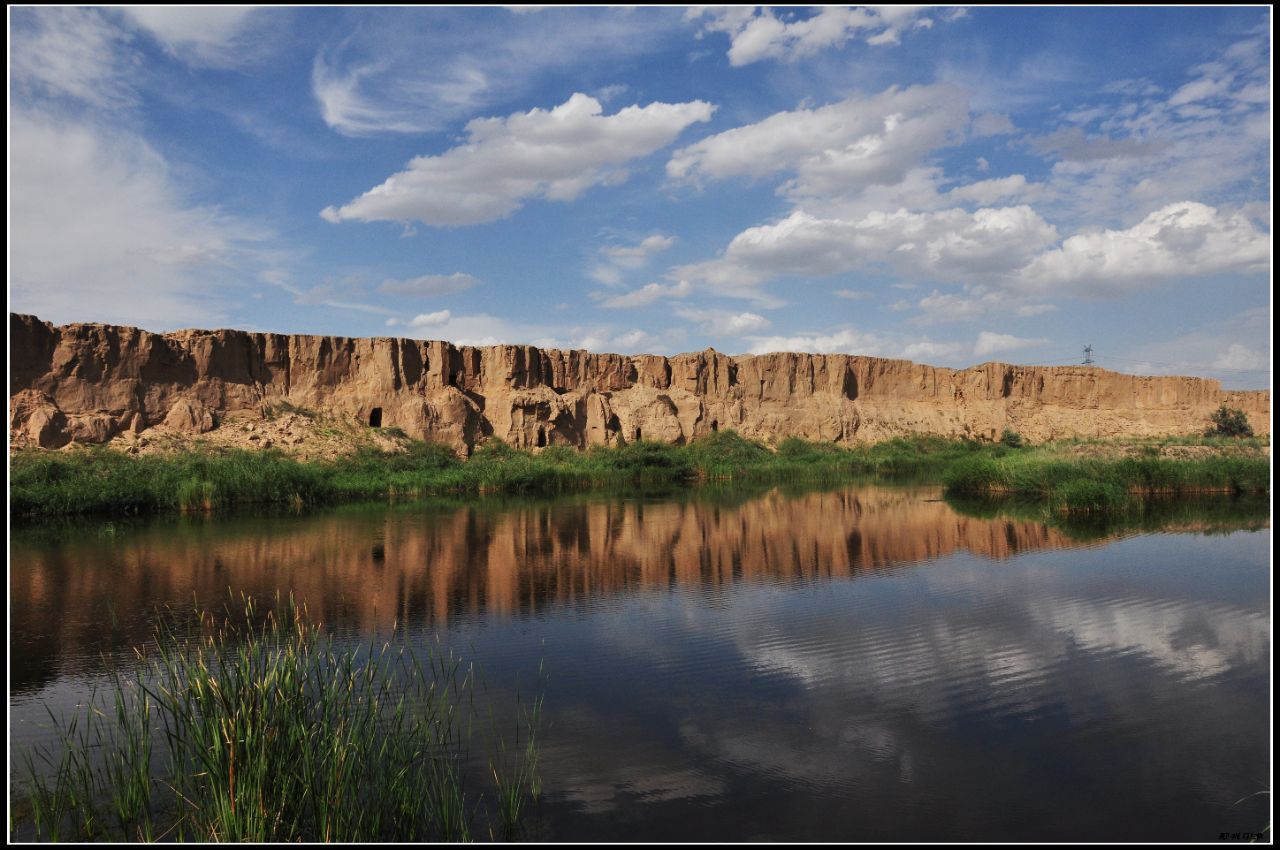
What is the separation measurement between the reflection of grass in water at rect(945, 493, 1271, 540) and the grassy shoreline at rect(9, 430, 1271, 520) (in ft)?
1.87

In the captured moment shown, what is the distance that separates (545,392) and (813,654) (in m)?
39.4

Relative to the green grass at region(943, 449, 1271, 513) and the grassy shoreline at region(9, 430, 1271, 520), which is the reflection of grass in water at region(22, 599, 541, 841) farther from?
the grassy shoreline at region(9, 430, 1271, 520)

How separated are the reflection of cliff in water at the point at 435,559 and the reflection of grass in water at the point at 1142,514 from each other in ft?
2.51

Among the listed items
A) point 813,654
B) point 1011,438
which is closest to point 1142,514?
point 813,654

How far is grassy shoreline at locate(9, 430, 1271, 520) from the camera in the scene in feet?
74.4

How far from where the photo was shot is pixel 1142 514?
1953cm

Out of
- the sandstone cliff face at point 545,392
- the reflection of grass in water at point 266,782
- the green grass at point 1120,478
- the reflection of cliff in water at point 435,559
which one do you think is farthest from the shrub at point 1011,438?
the reflection of grass in water at point 266,782

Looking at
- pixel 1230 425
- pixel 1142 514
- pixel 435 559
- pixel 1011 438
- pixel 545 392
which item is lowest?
pixel 435 559

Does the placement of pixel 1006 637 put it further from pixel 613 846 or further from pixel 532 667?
pixel 613 846

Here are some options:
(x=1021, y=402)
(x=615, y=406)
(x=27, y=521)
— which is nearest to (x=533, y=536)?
(x=27, y=521)

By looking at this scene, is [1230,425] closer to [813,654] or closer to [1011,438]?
[1011,438]

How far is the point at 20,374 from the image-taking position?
33562 millimetres

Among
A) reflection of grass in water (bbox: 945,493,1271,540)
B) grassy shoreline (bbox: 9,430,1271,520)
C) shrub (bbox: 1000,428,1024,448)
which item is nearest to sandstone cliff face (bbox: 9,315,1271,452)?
shrub (bbox: 1000,428,1024,448)

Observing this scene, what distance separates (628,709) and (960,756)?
250 cm
